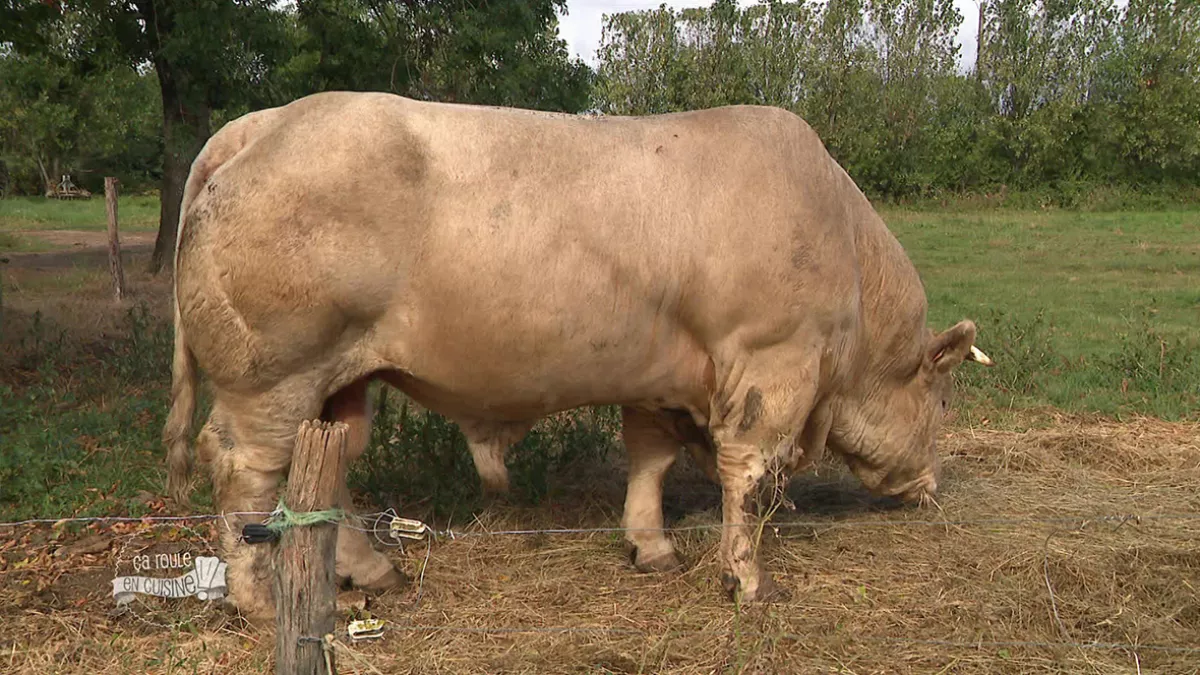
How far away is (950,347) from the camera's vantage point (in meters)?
5.28

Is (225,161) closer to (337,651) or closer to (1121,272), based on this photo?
(337,651)

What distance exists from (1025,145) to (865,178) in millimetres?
4822

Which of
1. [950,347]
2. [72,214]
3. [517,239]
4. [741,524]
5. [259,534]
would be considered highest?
[72,214]

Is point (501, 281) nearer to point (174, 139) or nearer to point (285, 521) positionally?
point (285, 521)

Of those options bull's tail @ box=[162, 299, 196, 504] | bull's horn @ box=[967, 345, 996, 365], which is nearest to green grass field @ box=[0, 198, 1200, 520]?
bull's tail @ box=[162, 299, 196, 504]

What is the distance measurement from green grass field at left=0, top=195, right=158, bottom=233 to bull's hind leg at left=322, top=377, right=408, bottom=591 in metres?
21.8

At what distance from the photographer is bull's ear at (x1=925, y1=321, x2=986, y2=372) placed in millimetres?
5172

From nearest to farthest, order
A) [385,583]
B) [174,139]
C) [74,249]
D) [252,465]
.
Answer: [252,465], [385,583], [174,139], [74,249]

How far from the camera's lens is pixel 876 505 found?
5957 millimetres

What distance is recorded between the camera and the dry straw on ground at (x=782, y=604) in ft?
12.9

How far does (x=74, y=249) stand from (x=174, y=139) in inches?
356

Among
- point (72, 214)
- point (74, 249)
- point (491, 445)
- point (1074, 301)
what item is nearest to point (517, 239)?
point (491, 445)

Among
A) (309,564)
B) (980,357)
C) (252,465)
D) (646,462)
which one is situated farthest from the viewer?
(646,462)

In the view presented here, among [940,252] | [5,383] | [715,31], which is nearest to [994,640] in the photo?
[5,383]
